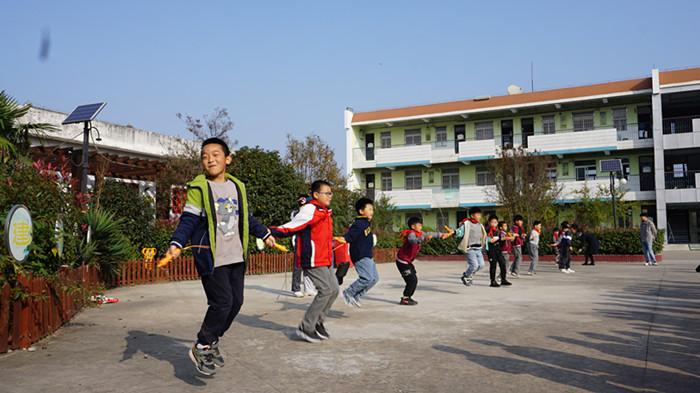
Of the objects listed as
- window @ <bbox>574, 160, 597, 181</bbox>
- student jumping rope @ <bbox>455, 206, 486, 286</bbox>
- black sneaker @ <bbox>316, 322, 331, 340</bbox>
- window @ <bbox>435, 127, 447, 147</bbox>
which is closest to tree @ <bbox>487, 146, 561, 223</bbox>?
window @ <bbox>574, 160, 597, 181</bbox>

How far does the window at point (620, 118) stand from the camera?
37812 millimetres

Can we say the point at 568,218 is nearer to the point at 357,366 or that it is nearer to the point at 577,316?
the point at 577,316

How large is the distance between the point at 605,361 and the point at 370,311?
4.23 m

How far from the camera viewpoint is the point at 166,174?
2438 centimetres

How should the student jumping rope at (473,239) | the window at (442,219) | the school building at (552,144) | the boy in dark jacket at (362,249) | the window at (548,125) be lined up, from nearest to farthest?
1. the boy in dark jacket at (362,249)
2. the student jumping rope at (473,239)
3. the school building at (552,144)
4. the window at (548,125)
5. the window at (442,219)

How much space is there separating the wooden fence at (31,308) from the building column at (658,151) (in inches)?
1398

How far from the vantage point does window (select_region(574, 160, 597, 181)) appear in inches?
1521

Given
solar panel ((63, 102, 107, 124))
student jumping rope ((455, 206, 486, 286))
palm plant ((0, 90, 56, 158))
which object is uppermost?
solar panel ((63, 102, 107, 124))

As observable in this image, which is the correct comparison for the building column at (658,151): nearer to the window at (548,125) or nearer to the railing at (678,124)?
the railing at (678,124)

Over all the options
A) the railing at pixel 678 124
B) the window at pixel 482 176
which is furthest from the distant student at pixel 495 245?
the window at pixel 482 176

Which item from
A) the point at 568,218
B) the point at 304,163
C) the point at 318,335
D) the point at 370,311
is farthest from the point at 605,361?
the point at 568,218

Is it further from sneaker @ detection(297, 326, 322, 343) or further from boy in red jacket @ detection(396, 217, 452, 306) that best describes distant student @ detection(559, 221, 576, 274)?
sneaker @ detection(297, 326, 322, 343)

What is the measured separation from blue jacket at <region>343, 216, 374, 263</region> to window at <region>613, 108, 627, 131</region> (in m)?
33.9

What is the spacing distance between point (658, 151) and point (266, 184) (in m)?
26.0
